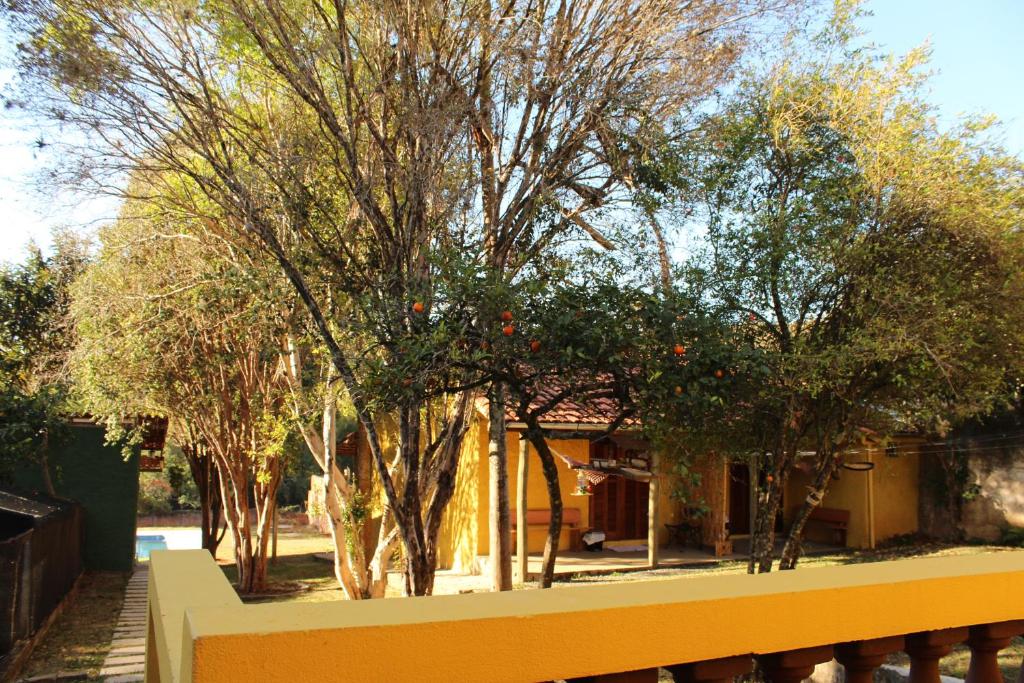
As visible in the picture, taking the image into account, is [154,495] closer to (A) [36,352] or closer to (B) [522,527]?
(A) [36,352]

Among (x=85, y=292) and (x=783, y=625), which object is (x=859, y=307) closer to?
(x=783, y=625)

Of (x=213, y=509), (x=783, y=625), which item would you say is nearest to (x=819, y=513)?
(x=213, y=509)

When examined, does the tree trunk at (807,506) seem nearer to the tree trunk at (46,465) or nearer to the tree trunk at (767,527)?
the tree trunk at (767,527)

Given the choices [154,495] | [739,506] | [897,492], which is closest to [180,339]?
[739,506]

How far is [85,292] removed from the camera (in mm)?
12586

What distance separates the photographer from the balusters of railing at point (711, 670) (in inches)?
64.1

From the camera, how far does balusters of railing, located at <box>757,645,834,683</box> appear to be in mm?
1732

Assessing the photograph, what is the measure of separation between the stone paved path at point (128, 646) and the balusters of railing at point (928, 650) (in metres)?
5.97

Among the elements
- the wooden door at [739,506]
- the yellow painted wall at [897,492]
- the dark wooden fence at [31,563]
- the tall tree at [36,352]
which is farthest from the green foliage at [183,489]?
→ the yellow painted wall at [897,492]

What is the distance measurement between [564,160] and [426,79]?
1.61 m

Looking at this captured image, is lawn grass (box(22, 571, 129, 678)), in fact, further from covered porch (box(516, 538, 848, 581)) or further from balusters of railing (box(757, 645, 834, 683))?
balusters of railing (box(757, 645, 834, 683))

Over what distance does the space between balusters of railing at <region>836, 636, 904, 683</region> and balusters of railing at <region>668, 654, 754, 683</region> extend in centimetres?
32

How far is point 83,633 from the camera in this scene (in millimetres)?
10984

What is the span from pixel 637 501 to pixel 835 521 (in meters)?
4.28
